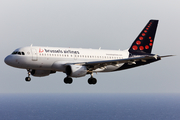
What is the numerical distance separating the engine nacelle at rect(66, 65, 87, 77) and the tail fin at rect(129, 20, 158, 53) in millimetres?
14318

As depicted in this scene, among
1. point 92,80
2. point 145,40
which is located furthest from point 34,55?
point 145,40

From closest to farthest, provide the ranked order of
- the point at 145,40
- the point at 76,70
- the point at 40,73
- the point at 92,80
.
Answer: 1. the point at 76,70
2. the point at 92,80
3. the point at 40,73
4. the point at 145,40

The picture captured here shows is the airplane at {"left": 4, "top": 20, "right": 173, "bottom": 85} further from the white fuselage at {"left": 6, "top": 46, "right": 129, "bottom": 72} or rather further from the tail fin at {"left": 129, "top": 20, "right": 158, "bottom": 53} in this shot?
the tail fin at {"left": 129, "top": 20, "right": 158, "bottom": 53}

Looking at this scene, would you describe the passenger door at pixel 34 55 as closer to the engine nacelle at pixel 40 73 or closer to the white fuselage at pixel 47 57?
the white fuselage at pixel 47 57

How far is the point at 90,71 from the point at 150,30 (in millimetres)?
18036

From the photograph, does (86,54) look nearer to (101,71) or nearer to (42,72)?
(101,71)

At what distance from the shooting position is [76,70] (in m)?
44.8

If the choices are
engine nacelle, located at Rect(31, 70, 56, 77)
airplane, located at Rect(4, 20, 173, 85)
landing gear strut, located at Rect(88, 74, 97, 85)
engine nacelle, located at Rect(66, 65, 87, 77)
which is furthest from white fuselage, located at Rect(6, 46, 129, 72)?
engine nacelle, located at Rect(31, 70, 56, 77)

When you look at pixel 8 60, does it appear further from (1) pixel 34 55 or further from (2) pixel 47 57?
(2) pixel 47 57

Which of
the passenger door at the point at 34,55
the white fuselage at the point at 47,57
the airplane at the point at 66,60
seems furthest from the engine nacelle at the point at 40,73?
the passenger door at the point at 34,55

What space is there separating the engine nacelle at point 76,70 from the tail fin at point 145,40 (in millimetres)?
14318

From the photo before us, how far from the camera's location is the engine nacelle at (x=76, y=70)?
44.7 meters

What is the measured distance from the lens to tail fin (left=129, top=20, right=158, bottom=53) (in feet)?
189

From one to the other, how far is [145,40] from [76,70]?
63.8 ft
